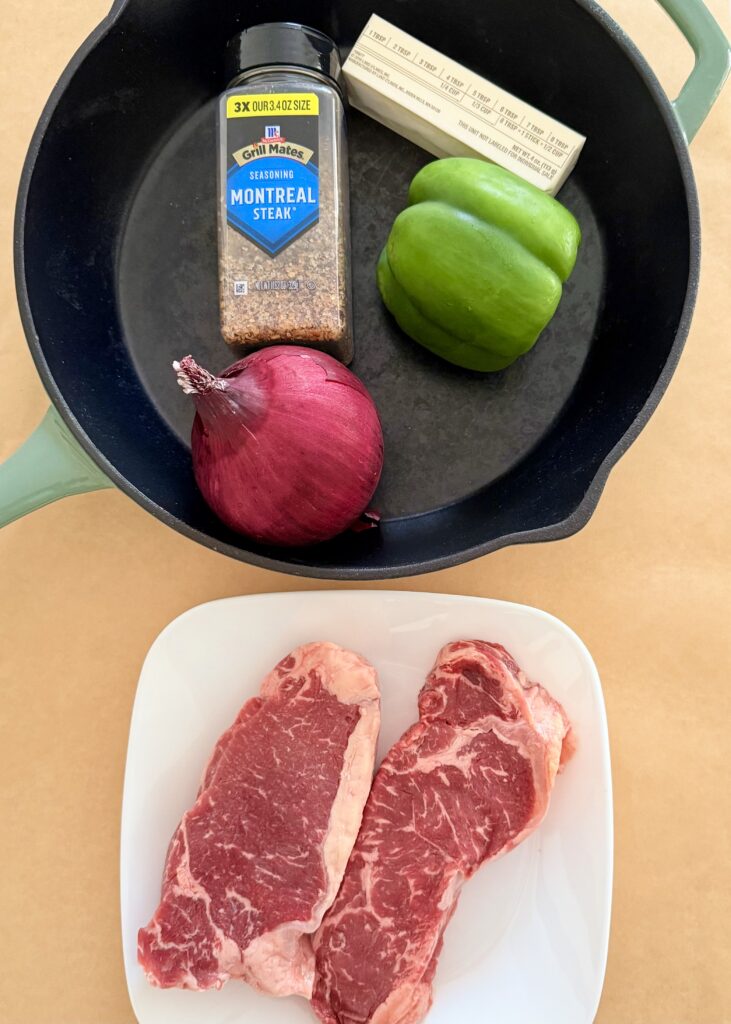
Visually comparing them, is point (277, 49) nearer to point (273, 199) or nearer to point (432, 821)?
point (273, 199)

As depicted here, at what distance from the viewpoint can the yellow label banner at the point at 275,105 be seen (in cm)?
93

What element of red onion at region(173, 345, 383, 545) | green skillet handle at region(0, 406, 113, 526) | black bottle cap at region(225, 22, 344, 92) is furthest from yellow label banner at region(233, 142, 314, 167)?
green skillet handle at region(0, 406, 113, 526)

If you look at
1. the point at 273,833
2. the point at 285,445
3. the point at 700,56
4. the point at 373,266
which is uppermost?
the point at 700,56

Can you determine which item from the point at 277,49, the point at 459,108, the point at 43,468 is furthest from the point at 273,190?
the point at 43,468

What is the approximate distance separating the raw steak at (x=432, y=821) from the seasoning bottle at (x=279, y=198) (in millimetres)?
465

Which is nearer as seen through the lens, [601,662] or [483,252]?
[483,252]

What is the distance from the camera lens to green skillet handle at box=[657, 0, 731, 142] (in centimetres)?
89

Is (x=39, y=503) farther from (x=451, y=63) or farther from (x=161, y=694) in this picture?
(x=451, y=63)

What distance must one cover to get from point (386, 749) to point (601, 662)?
313mm

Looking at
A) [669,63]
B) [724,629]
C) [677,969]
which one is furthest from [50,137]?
[677,969]

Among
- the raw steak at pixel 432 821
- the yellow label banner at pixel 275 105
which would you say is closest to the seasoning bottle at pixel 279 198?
the yellow label banner at pixel 275 105

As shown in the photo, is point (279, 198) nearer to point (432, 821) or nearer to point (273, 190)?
point (273, 190)

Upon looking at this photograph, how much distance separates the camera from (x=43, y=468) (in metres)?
0.89

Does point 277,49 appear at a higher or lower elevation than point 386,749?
higher
